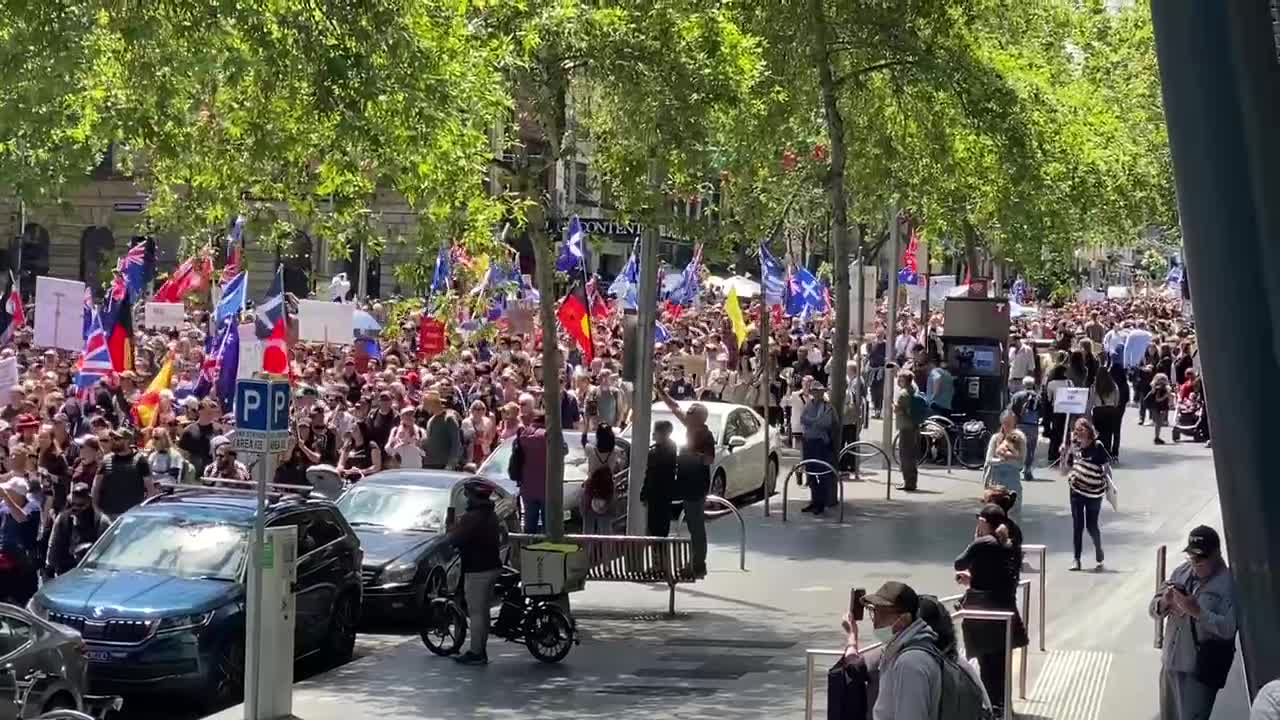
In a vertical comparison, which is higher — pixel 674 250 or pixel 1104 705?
pixel 674 250

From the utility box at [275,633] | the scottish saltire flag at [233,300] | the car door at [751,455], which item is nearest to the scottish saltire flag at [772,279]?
the car door at [751,455]

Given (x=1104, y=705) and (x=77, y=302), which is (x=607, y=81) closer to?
(x=1104, y=705)

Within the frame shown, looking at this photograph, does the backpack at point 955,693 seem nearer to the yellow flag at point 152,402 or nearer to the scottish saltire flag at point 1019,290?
the yellow flag at point 152,402

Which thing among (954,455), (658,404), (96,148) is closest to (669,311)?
(954,455)

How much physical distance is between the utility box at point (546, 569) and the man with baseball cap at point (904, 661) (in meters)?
7.69

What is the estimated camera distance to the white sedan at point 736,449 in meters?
26.6

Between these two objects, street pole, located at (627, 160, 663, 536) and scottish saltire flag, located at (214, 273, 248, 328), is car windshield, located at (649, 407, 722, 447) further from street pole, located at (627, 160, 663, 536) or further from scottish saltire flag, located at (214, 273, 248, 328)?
scottish saltire flag, located at (214, 273, 248, 328)

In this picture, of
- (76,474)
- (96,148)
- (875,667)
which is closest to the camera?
(875,667)

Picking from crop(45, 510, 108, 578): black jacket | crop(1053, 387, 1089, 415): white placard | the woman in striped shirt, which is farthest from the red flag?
the woman in striped shirt

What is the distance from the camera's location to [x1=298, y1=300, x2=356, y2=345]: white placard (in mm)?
30000

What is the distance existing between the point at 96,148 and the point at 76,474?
3.44 m

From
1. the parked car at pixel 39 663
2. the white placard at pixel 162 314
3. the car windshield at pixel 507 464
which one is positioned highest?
the white placard at pixel 162 314

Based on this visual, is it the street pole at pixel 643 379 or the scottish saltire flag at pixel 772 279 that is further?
the scottish saltire flag at pixel 772 279

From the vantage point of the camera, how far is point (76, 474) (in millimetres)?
17969
